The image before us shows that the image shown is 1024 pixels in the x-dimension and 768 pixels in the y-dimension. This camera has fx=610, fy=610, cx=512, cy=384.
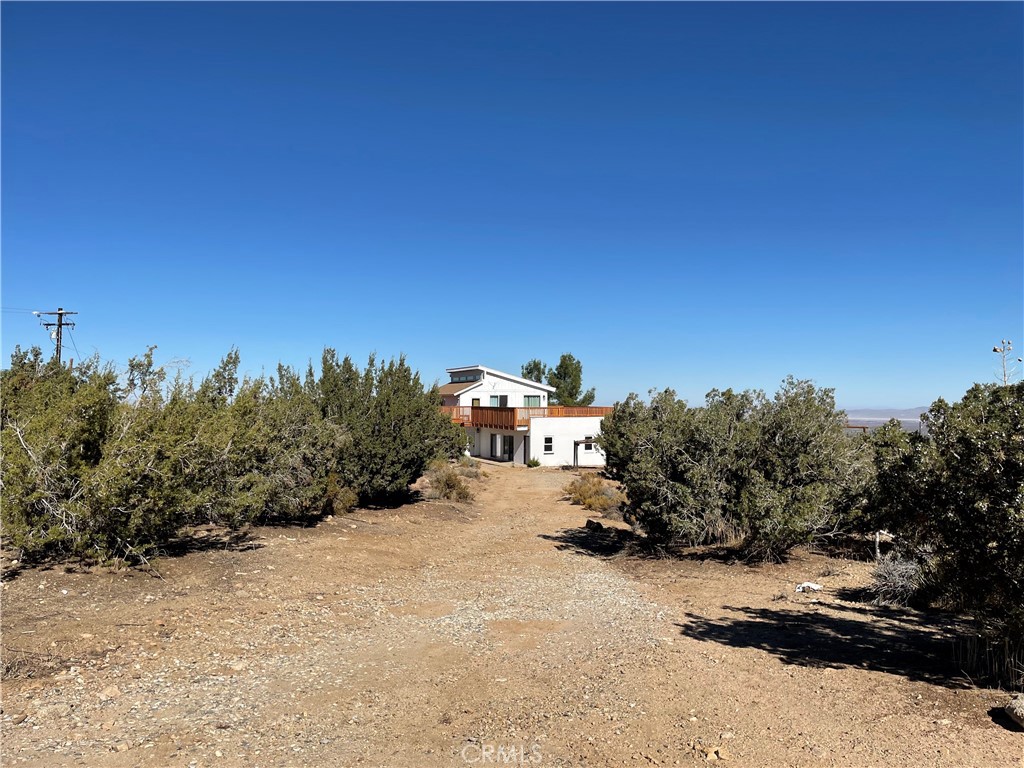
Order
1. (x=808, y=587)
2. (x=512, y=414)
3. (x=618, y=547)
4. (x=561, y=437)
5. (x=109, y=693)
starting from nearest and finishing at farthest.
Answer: (x=109, y=693) < (x=808, y=587) < (x=618, y=547) < (x=561, y=437) < (x=512, y=414)

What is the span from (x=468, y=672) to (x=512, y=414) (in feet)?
110

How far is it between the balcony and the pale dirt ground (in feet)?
90.3

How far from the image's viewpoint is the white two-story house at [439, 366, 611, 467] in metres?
39.5

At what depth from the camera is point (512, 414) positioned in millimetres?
40219

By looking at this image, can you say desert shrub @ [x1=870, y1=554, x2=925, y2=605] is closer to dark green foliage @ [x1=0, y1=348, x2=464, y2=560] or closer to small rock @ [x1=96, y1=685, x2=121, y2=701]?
small rock @ [x1=96, y1=685, x2=121, y2=701]

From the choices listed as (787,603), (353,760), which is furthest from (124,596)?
(787,603)

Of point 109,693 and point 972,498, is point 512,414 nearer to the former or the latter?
point 109,693

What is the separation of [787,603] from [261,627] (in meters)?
7.86

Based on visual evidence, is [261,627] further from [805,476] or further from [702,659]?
[805,476]

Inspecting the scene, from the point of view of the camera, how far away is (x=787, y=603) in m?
9.67

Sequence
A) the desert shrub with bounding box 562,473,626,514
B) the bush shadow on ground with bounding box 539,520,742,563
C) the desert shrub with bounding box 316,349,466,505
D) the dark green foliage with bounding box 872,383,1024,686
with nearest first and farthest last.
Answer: the dark green foliage with bounding box 872,383,1024,686
the bush shadow on ground with bounding box 539,520,742,563
the desert shrub with bounding box 316,349,466,505
the desert shrub with bounding box 562,473,626,514

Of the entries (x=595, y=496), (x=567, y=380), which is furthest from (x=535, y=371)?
(x=595, y=496)

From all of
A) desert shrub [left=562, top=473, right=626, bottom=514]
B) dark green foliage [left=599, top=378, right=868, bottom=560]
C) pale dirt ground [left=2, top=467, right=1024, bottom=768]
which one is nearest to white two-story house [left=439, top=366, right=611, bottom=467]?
desert shrub [left=562, top=473, right=626, bottom=514]

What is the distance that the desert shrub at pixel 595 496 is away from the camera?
22491mm
